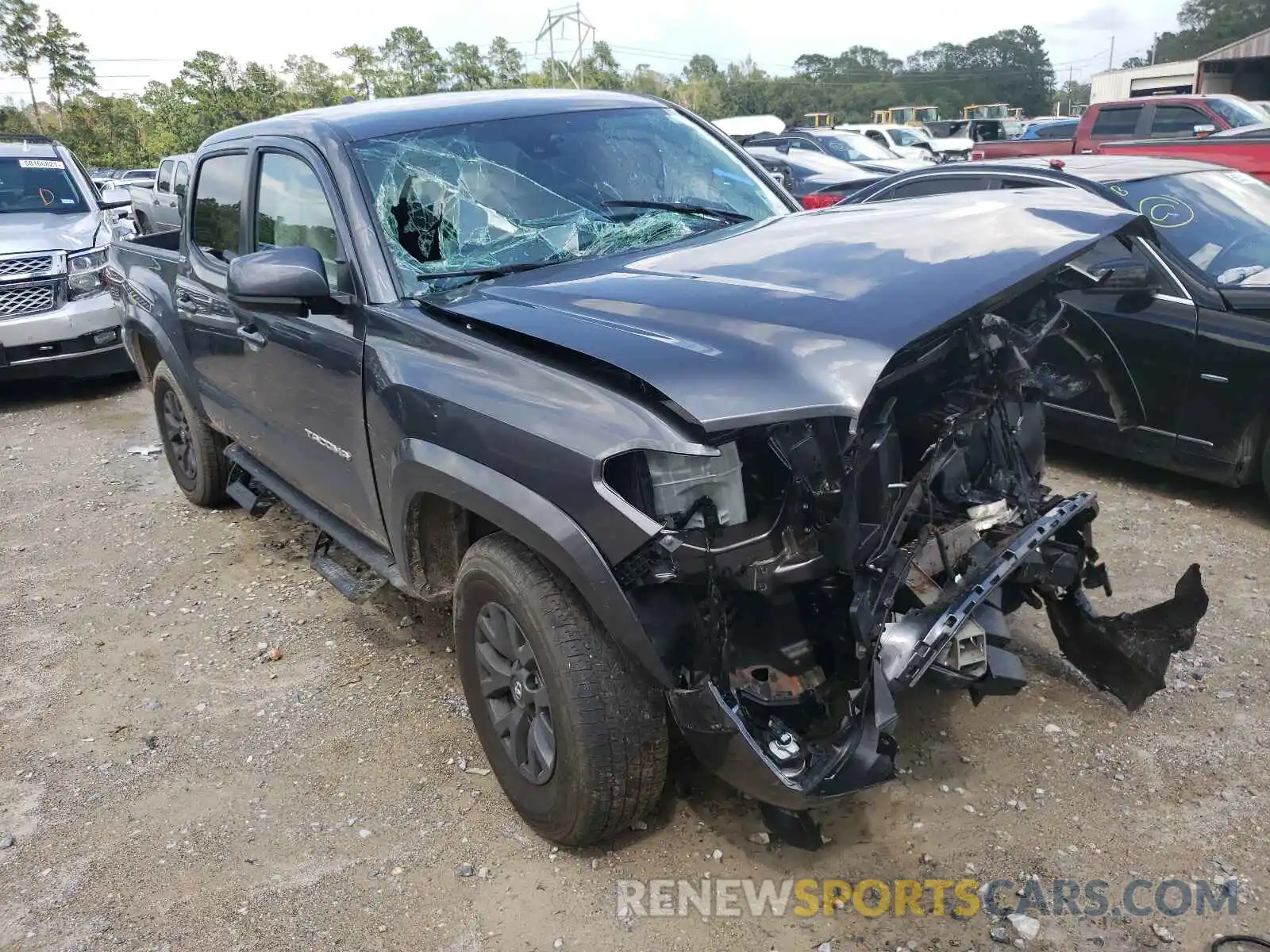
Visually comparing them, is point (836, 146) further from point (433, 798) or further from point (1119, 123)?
point (433, 798)

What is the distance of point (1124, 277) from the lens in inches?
158

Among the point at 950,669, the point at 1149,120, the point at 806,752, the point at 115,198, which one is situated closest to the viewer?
the point at 806,752

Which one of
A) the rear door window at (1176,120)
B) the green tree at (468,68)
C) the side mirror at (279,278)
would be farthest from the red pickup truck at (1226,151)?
the green tree at (468,68)

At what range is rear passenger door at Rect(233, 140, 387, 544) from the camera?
10.2 feet

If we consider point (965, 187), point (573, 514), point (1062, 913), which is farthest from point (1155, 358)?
point (573, 514)

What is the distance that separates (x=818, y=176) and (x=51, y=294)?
797cm

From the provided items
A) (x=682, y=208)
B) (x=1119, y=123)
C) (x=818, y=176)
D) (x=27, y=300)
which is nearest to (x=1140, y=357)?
(x=682, y=208)

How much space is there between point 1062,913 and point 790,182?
351 centimetres

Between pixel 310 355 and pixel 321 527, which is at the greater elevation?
pixel 310 355

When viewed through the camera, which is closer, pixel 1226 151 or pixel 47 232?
pixel 47 232

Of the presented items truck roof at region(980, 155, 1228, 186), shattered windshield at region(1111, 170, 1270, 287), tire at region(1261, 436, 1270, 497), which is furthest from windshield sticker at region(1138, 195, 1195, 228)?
tire at region(1261, 436, 1270, 497)

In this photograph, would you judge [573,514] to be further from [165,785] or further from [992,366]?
[165,785]

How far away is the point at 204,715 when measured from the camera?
3.60 meters

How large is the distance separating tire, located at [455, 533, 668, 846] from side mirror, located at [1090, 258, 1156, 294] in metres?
2.19
